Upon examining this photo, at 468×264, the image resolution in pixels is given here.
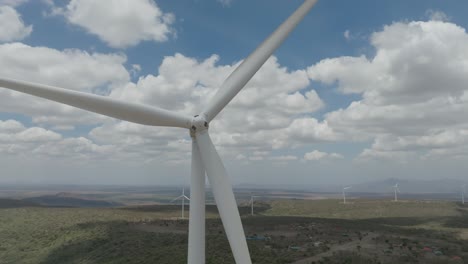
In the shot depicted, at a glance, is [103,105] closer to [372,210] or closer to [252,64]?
[252,64]

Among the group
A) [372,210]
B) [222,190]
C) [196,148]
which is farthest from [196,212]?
[372,210]

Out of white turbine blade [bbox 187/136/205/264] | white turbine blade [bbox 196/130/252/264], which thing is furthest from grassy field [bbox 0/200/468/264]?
white turbine blade [bbox 196/130/252/264]

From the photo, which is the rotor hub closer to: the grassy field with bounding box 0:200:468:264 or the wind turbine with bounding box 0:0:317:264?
the wind turbine with bounding box 0:0:317:264

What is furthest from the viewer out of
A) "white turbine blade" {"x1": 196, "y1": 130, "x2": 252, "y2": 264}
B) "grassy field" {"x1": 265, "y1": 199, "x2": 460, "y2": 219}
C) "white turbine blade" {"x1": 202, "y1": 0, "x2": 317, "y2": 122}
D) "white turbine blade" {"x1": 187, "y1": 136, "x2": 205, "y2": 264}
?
"grassy field" {"x1": 265, "y1": 199, "x2": 460, "y2": 219}

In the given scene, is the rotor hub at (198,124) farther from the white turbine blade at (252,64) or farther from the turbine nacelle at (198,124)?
the white turbine blade at (252,64)

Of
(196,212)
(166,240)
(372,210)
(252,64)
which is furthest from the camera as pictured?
(372,210)

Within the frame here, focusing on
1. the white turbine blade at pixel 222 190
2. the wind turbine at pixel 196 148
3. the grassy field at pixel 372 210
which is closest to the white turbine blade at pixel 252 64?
the wind turbine at pixel 196 148

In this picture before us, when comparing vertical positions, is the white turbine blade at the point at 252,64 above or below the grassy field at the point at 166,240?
above
